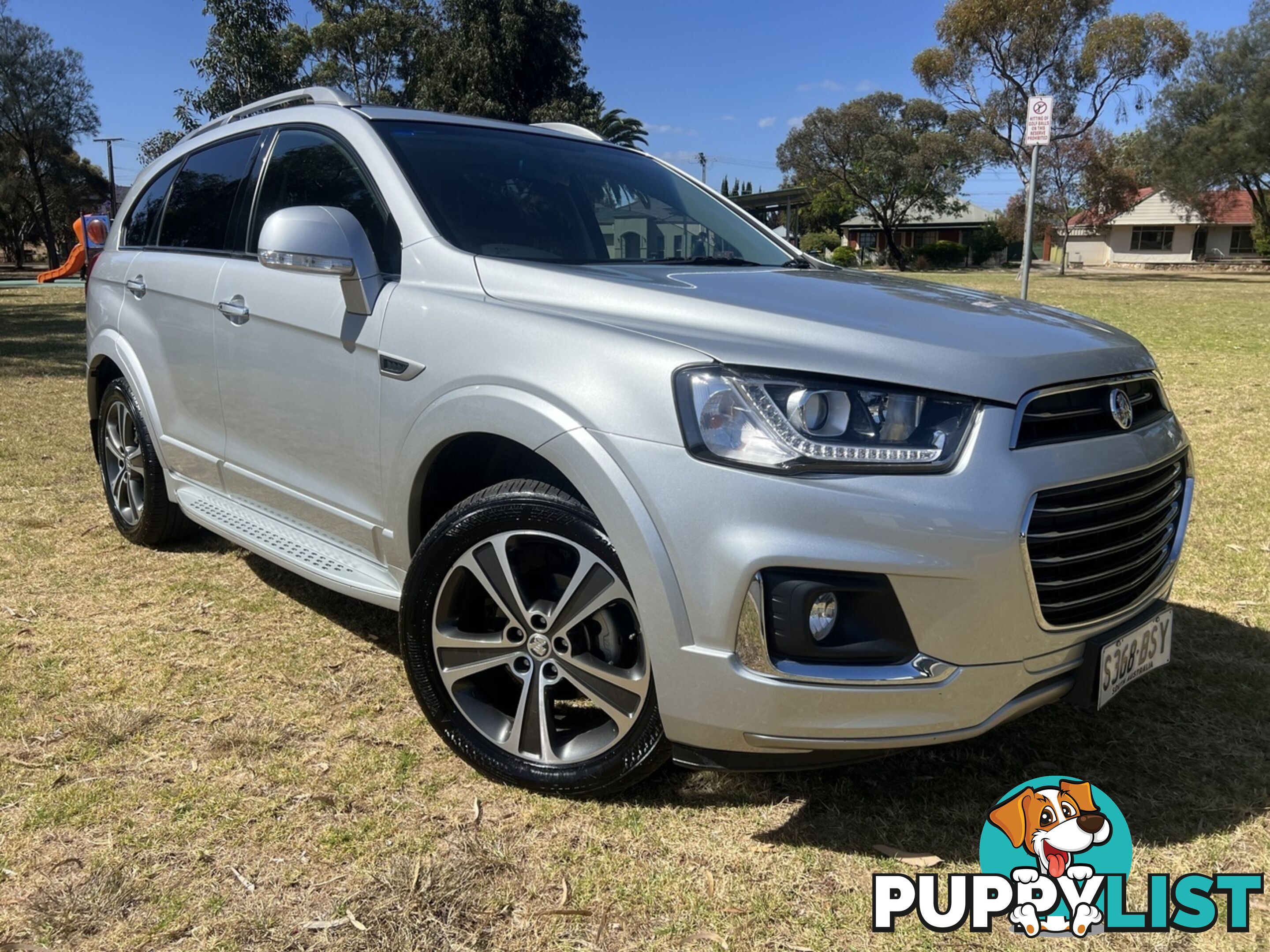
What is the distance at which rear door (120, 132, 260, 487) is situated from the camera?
12.0 feet

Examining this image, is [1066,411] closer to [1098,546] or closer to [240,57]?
[1098,546]

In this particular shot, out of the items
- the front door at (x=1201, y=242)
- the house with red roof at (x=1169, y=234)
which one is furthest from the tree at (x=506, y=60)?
the front door at (x=1201, y=242)

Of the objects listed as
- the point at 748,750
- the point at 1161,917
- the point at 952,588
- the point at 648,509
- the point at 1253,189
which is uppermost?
the point at 1253,189

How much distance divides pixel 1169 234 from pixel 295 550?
67824mm

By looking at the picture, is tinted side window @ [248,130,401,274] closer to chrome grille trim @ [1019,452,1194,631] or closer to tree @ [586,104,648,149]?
chrome grille trim @ [1019,452,1194,631]

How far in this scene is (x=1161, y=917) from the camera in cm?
213

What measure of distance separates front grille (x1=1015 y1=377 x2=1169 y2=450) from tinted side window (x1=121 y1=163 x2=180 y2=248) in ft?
12.2

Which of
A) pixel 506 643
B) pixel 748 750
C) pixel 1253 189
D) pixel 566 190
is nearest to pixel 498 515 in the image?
pixel 506 643

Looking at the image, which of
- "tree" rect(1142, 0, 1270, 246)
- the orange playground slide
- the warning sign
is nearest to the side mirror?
the warning sign

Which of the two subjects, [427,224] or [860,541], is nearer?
[860,541]

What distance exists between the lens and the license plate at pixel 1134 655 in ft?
7.41

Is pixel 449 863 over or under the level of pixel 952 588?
under

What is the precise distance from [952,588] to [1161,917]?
0.88 metres

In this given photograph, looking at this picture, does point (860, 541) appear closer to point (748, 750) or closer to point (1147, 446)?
point (748, 750)
